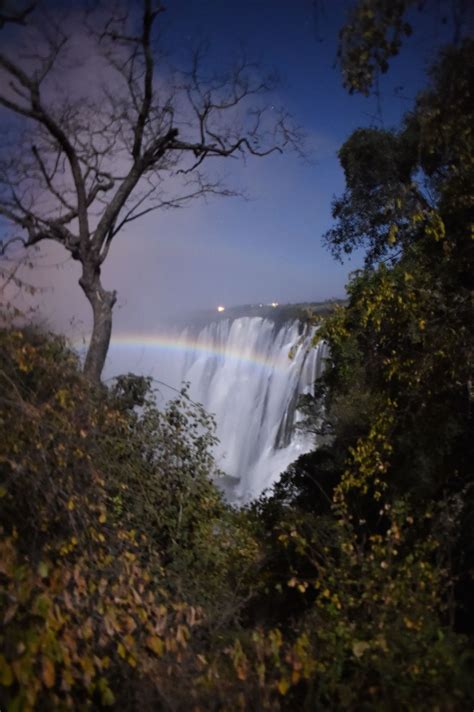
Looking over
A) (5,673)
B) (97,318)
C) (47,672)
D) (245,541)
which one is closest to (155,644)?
(47,672)

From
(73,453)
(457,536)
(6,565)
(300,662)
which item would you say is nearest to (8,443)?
(73,453)

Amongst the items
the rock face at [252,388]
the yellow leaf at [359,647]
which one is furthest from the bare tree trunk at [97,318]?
the rock face at [252,388]

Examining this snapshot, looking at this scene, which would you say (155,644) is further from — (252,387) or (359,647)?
(252,387)

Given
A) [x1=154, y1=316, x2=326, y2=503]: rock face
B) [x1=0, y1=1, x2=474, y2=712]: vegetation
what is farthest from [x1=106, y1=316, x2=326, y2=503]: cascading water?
[x1=0, y1=1, x2=474, y2=712]: vegetation

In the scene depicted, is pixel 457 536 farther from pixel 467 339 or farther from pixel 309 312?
pixel 309 312

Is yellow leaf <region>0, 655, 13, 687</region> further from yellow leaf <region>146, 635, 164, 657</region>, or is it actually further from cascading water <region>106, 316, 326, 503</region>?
cascading water <region>106, 316, 326, 503</region>
